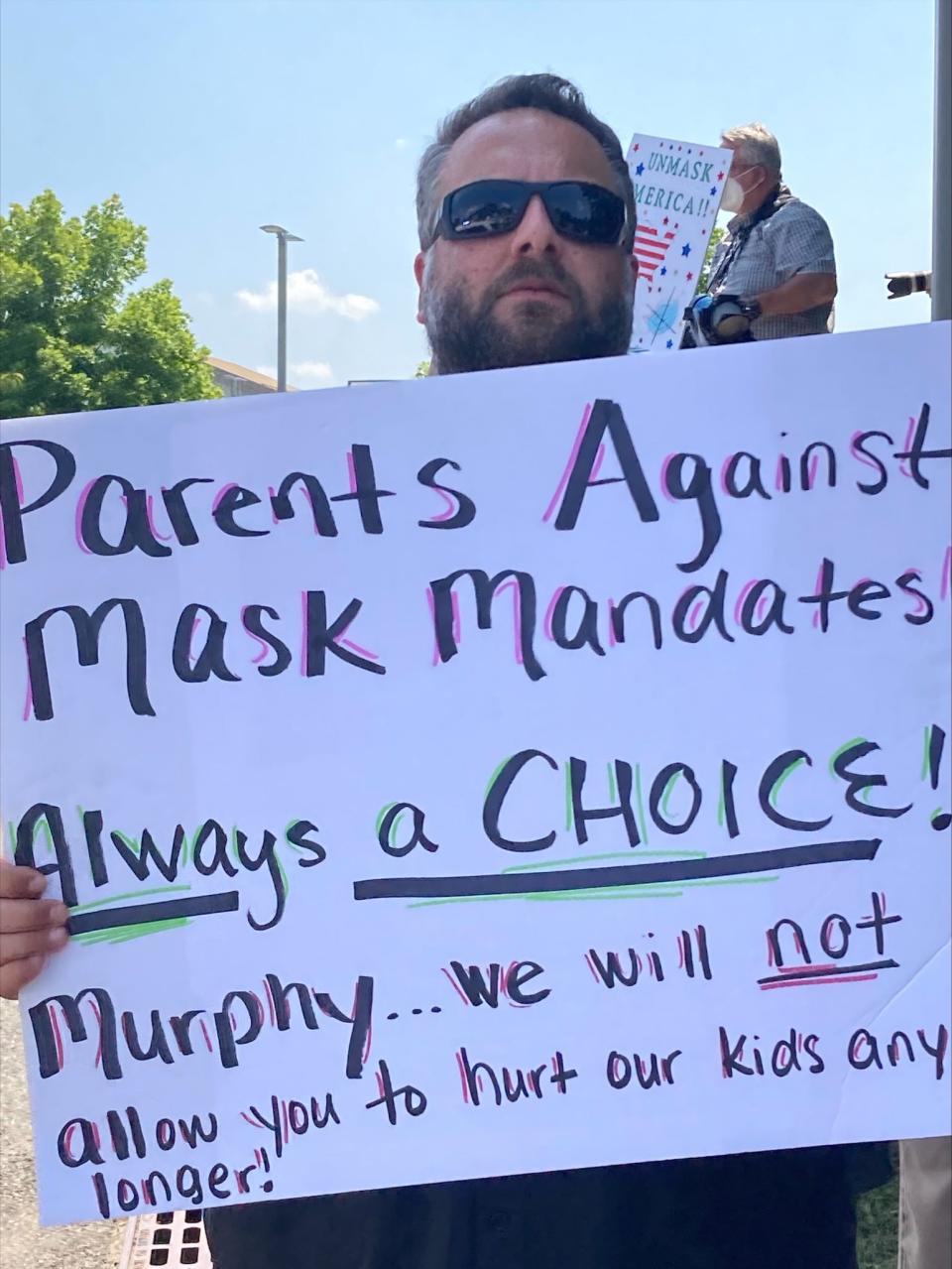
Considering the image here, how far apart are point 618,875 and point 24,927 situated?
0.66 meters

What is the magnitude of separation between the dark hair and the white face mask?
2440 mm

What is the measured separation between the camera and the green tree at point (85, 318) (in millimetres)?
20375

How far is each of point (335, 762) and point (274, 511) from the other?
11.7 inches

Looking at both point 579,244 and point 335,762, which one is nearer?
point 335,762

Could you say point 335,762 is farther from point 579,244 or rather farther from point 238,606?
point 579,244

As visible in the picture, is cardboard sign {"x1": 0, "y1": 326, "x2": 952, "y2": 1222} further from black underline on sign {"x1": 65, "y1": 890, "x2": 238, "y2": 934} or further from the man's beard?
the man's beard

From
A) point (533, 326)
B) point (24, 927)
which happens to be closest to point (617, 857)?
point (24, 927)

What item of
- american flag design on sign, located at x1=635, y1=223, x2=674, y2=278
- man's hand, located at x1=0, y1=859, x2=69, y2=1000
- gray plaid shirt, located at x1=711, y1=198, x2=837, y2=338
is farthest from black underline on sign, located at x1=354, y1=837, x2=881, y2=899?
american flag design on sign, located at x1=635, y1=223, x2=674, y2=278

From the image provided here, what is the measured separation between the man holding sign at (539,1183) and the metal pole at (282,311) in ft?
Result: 63.5

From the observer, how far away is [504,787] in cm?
123

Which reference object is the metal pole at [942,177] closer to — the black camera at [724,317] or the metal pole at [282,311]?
the black camera at [724,317]

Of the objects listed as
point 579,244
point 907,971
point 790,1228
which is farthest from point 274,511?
point 790,1228

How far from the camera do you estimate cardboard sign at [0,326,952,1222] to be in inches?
47.8

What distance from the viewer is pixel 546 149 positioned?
161cm
